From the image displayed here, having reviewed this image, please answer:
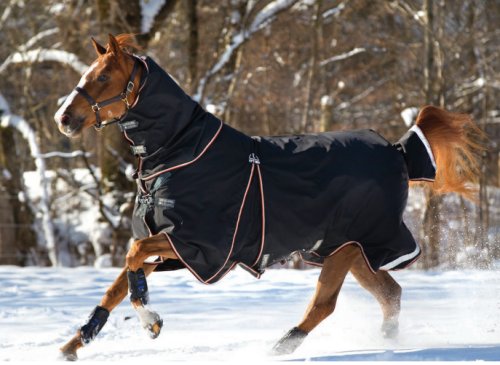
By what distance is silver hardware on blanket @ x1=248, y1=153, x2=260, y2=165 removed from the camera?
451cm

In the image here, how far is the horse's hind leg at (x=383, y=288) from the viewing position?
16.4ft

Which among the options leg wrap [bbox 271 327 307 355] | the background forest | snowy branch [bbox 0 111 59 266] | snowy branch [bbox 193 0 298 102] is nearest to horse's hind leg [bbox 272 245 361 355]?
leg wrap [bbox 271 327 307 355]

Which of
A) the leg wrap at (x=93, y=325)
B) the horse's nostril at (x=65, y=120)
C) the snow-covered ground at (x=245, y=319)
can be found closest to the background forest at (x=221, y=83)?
the snow-covered ground at (x=245, y=319)

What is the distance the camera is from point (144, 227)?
438 cm

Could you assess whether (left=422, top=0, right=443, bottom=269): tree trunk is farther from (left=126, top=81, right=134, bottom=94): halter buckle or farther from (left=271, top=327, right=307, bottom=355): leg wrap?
(left=126, top=81, right=134, bottom=94): halter buckle

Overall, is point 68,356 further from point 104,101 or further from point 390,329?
point 390,329

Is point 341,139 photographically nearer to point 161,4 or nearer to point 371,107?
point 161,4

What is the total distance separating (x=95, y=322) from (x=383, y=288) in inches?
72.5

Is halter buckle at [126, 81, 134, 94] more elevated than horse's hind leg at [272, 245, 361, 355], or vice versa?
halter buckle at [126, 81, 134, 94]

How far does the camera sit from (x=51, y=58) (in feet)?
43.7

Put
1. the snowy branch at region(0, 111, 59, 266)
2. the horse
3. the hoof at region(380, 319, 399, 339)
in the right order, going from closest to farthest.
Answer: the horse, the hoof at region(380, 319, 399, 339), the snowy branch at region(0, 111, 59, 266)

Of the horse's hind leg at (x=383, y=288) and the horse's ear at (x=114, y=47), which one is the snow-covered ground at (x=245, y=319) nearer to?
the horse's hind leg at (x=383, y=288)

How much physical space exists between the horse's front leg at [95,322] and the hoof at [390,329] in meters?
1.54

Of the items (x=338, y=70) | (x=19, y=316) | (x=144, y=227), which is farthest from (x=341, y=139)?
(x=338, y=70)
